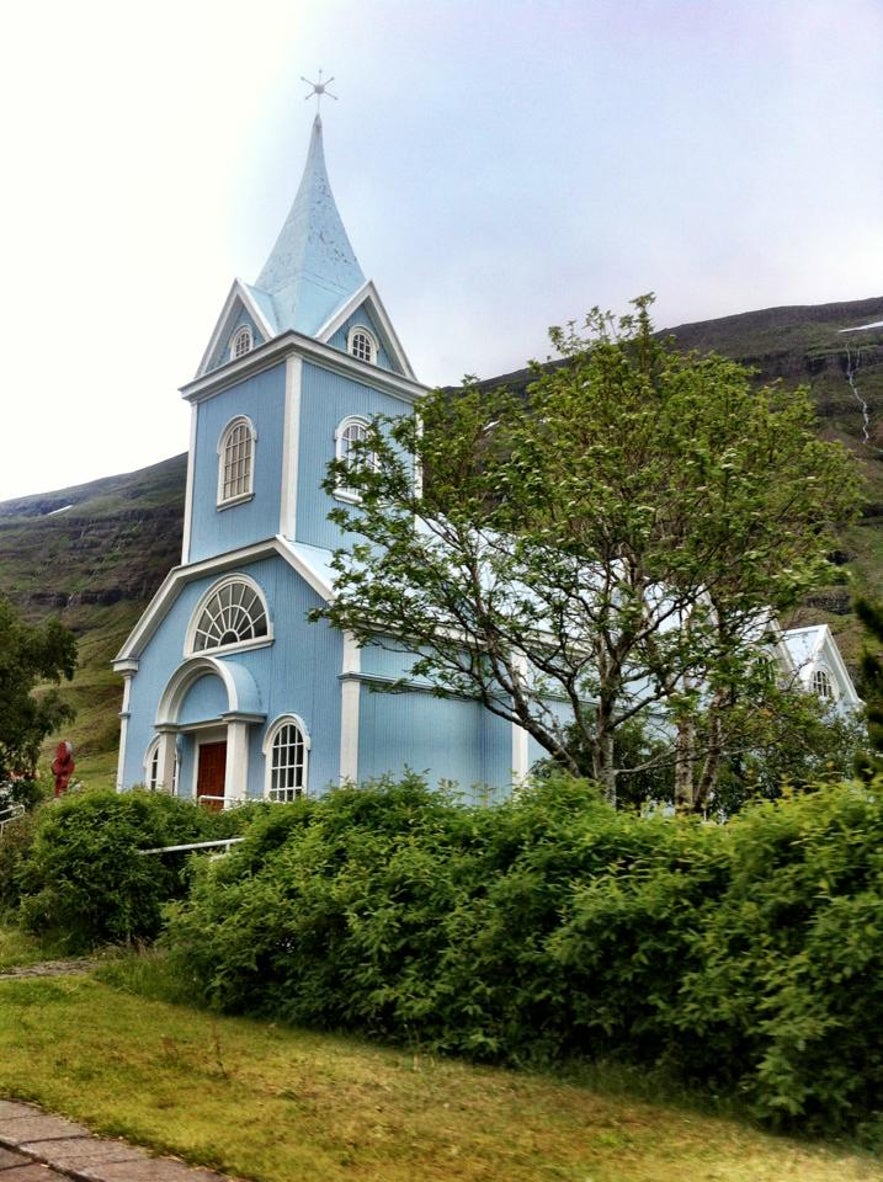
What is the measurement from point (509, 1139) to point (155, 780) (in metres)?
16.5

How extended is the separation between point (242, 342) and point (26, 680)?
51.8 ft

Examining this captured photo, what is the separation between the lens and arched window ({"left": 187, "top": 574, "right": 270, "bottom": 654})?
19.5 metres

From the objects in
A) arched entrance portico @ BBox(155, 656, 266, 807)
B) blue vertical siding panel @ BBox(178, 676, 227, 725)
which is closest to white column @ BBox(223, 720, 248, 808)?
arched entrance portico @ BBox(155, 656, 266, 807)

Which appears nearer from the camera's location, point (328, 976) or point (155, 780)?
point (328, 976)

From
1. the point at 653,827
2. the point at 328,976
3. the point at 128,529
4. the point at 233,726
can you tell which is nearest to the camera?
the point at 653,827

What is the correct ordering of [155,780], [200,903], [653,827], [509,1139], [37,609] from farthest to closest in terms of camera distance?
[37,609]
[155,780]
[200,903]
[653,827]
[509,1139]

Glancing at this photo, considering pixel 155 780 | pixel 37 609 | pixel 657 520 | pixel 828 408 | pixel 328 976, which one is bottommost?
pixel 328 976

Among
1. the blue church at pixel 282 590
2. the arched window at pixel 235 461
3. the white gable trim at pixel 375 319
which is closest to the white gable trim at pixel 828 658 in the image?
the white gable trim at pixel 375 319

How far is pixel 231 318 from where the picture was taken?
2281 cm

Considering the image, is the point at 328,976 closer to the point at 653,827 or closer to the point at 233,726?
the point at 653,827

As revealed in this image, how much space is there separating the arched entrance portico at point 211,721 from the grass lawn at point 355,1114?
34.8 ft

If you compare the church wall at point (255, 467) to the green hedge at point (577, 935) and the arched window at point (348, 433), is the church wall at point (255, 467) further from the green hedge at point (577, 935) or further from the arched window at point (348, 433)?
the green hedge at point (577, 935)

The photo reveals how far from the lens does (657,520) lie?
1405cm

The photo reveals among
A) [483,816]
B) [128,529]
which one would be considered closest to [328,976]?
[483,816]
